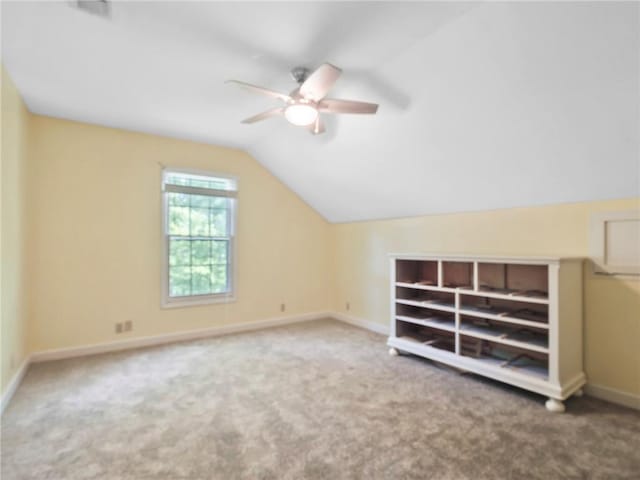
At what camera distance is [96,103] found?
9.90 feet

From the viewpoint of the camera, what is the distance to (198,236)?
4.22m

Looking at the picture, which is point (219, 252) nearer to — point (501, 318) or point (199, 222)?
point (199, 222)

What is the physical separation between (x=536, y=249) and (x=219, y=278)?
361cm

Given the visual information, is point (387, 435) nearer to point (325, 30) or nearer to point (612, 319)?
point (612, 319)

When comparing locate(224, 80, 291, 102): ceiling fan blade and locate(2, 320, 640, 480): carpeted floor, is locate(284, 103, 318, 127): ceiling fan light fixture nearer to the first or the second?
locate(224, 80, 291, 102): ceiling fan blade

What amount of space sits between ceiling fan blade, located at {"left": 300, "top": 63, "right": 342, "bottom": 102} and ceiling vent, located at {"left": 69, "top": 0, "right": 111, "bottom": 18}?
1140 mm

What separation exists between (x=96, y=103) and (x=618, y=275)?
4.55m

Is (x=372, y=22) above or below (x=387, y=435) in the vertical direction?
above

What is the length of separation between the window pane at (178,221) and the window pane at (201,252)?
197 millimetres

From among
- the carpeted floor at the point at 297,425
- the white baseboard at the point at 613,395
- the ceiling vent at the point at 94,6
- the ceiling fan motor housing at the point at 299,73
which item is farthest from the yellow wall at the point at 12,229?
the white baseboard at the point at 613,395

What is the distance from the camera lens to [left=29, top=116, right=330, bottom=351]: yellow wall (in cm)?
334

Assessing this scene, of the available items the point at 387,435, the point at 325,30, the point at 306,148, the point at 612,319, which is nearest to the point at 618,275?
the point at 612,319

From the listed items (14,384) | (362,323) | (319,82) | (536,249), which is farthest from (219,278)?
(536,249)

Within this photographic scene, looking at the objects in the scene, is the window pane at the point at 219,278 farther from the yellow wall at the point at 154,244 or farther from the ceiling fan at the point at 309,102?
the ceiling fan at the point at 309,102
